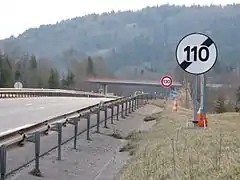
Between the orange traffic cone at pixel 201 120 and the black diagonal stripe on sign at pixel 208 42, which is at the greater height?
the black diagonal stripe on sign at pixel 208 42

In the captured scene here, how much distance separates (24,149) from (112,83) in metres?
133

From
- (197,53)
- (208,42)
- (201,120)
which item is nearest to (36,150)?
(197,53)

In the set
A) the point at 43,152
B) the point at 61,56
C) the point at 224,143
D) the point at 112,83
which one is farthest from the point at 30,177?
the point at 61,56

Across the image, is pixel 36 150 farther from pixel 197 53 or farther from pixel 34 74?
pixel 34 74

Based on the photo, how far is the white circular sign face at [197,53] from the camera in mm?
13000

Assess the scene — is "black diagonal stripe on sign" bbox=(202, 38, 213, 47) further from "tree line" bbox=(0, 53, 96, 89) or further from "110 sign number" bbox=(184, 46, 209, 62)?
"tree line" bbox=(0, 53, 96, 89)

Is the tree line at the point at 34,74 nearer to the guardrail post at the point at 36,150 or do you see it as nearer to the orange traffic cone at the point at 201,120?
the orange traffic cone at the point at 201,120

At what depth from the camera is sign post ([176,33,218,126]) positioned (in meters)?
13.0

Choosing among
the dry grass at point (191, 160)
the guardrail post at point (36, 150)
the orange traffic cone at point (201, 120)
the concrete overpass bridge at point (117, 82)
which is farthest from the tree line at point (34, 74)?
the guardrail post at point (36, 150)

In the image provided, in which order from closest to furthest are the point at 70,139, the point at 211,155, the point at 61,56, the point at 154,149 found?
the point at 211,155, the point at 154,149, the point at 70,139, the point at 61,56

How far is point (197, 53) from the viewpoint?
13086 mm

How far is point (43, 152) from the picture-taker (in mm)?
12664

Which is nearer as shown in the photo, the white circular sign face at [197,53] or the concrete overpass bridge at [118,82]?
the white circular sign face at [197,53]

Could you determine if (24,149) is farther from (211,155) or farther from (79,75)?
(79,75)
